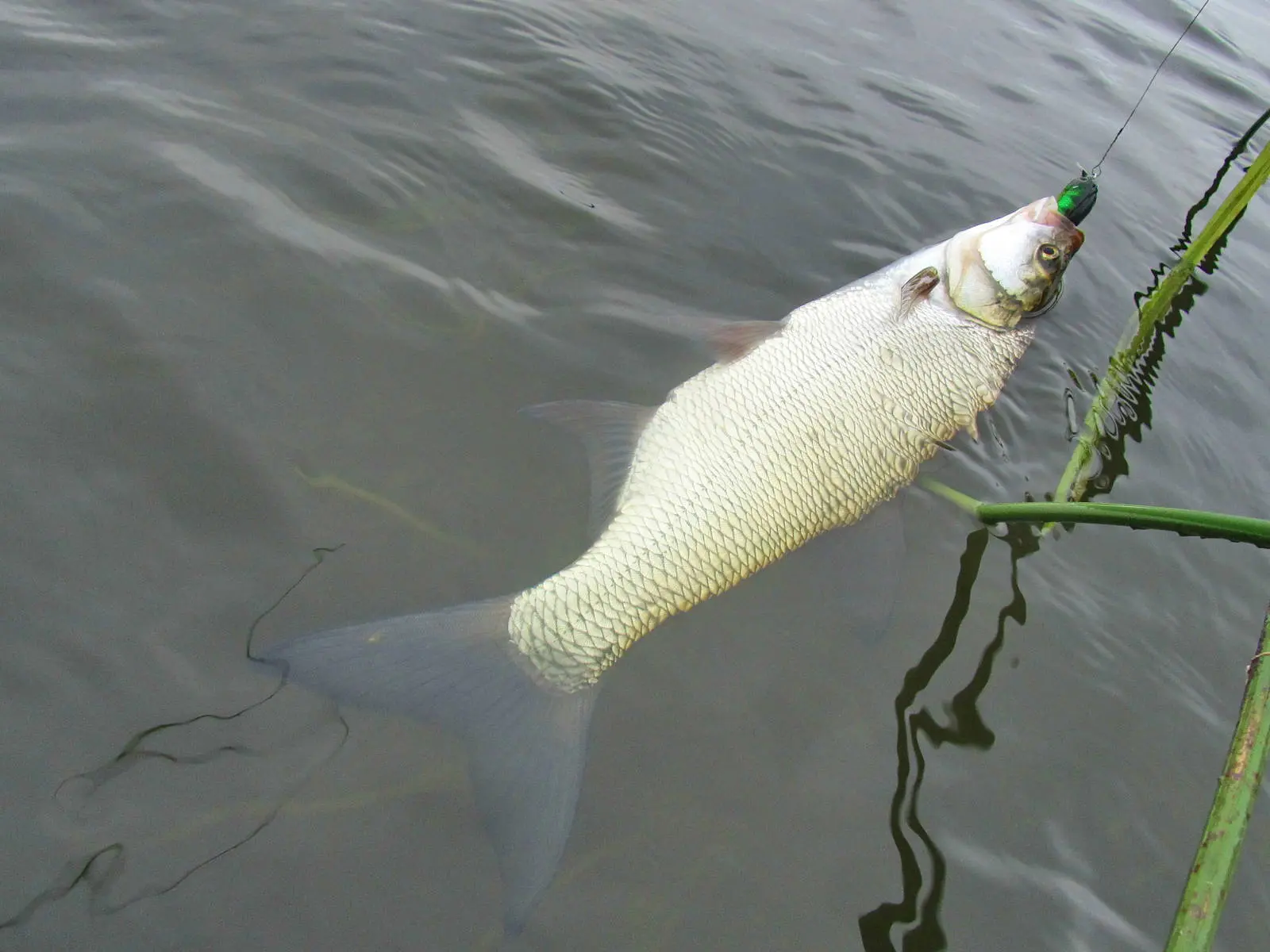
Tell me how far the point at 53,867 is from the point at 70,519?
32.4 inches

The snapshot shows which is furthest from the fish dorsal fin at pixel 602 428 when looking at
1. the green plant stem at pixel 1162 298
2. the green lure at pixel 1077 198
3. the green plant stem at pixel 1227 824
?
the green lure at pixel 1077 198

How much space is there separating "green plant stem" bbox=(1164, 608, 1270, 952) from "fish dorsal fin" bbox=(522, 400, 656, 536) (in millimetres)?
1570

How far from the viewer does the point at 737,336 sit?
124 inches

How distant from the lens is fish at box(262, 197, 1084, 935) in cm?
197

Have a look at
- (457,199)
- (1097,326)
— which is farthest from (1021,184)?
(457,199)

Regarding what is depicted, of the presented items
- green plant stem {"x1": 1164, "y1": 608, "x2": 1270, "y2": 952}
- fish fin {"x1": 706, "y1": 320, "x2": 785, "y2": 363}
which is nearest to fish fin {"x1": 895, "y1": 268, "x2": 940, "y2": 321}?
fish fin {"x1": 706, "y1": 320, "x2": 785, "y2": 363}

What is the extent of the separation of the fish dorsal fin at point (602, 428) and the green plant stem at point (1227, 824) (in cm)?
157

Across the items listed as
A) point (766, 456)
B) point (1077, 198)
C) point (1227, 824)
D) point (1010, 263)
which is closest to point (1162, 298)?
point (1077, 198)

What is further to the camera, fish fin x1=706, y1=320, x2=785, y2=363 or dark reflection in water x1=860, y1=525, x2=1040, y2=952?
fish fin x1=706, y1=320, x2=785, y2=363

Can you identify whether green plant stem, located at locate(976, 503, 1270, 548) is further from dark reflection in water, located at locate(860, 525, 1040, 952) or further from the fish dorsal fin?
the fish dorsal fin

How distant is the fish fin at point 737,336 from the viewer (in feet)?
10.2

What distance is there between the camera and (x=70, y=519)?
2119mm

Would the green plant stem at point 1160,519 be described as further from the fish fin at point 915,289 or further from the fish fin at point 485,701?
the fish fin at point 915,289

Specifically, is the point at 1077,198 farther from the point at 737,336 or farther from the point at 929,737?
the point at 929,737
